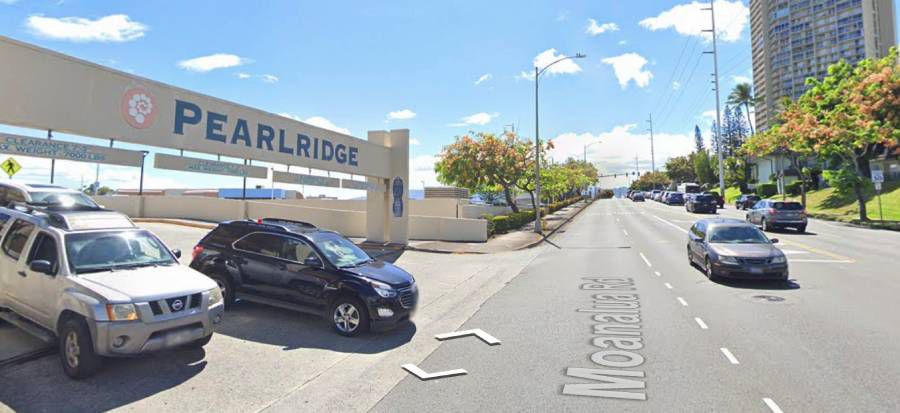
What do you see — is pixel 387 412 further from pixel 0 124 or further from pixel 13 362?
pixel 0 124

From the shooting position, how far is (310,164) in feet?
52.0

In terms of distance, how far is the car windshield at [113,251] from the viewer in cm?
579

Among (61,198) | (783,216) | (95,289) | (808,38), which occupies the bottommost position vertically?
(95,289)

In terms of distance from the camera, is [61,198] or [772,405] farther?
[61,198]

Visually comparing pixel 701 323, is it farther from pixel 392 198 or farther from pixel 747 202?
pixel 747 202

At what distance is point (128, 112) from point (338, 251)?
5954mm

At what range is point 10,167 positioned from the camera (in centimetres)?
1797

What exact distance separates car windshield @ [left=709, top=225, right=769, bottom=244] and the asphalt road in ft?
3.63

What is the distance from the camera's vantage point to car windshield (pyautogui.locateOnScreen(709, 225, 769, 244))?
1173 centimetres

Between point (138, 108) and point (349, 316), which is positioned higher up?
point (138, 108)

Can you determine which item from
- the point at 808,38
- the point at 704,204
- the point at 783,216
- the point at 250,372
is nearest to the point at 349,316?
the point at 250,372

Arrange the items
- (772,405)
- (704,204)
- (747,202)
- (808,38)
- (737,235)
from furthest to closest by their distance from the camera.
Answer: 1. (808,38)
2. (747,202)
3. (704,204)
4. (737,235)
5. (772,405)

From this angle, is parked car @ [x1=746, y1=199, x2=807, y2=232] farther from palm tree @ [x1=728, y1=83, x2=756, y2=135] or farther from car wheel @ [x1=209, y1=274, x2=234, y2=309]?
palm tree @ [x1=728, y1=83, x2=756, y2=135]

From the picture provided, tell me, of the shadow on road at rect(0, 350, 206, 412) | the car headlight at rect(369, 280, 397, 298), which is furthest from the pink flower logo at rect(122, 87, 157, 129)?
the car headlight at rect(369, 280, 397, 298)
